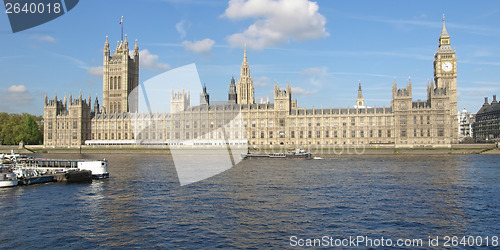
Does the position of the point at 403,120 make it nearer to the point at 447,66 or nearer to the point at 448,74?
the point at 448,74

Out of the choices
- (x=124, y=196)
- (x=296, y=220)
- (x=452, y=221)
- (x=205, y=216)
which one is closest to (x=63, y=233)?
(x=205, y=216)

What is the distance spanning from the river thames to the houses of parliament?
3062 inches

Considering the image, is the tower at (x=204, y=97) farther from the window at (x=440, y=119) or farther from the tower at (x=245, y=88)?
the window at (x=440, y=119)

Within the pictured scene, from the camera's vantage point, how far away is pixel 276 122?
477 ft

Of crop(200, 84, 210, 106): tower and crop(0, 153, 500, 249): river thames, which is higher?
crop(200, 84, 210, 106): tower

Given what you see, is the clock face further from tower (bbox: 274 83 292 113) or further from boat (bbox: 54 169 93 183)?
boat (bbox: 54 169 93 183)

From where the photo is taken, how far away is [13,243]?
28016 millimetres

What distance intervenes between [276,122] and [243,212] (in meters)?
109

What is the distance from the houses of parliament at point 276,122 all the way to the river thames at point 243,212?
77.8 metres

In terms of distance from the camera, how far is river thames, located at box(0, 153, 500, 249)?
2950 centimetres

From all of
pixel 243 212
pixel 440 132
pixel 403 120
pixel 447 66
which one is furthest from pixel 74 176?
pixel 447 66

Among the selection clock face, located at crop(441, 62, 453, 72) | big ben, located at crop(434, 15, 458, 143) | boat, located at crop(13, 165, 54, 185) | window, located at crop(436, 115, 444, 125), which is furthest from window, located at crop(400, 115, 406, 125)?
boat, located at crop(13, 165, 54, 185)

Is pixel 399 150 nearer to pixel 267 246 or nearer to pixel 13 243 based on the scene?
pixel 267 246

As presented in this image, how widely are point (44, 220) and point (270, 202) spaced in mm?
19930
